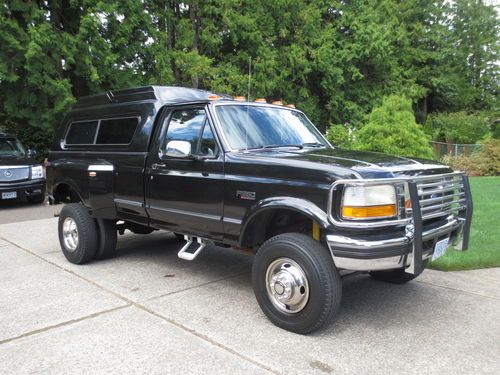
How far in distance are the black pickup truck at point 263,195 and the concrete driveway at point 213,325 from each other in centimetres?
31

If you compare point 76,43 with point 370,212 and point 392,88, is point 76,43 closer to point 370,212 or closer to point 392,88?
point 370,212

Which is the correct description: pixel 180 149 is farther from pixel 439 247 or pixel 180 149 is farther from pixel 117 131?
pixel 439 247

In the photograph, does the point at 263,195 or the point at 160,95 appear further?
the point at 160,95

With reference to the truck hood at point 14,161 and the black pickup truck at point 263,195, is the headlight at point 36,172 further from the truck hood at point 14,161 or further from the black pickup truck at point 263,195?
the black pickup truck at point 263,195

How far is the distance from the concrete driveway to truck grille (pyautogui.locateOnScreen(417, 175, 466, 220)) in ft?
3.36

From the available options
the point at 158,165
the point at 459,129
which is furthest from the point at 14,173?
the point at 459,129

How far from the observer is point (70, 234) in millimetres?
6234

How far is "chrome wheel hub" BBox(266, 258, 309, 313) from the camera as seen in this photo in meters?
3.88

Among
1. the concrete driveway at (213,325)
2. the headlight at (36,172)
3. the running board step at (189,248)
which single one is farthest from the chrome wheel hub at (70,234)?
the headlight at (36,172)

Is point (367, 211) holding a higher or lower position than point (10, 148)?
lower

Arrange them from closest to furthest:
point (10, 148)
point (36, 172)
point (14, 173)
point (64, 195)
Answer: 1. point (64, 195)
2. point (14, 173)
3. point (36, 172)
4. point (10, 148)

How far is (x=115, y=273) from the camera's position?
5.69m

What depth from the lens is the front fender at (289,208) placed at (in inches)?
145

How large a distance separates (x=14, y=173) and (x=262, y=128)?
29.5ft
